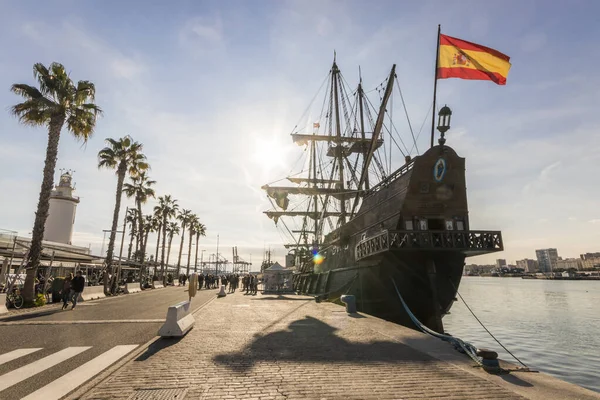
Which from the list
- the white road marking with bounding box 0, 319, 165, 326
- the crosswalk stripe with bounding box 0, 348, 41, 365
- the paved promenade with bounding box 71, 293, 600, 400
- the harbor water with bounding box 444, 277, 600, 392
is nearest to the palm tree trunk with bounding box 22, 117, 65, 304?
the white road marking with bounding box 0, 319, 165, 326

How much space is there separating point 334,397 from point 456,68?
14.7 meters

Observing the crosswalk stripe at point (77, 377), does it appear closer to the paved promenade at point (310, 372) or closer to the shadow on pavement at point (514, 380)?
the paved promenade at point (310, 372)

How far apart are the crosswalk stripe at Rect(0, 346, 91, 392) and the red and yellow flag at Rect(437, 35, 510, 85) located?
16876 mm

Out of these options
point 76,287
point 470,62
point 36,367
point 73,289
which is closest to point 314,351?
point 36,367

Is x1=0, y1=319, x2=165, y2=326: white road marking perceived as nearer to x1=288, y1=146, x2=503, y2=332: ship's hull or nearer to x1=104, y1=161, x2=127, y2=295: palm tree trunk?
x1=288, y1=146, x2=503, y2=332: ship's hull

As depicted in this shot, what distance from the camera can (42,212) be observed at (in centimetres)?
1862

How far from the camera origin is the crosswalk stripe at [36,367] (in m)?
5.57

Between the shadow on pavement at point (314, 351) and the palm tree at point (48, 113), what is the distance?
1700cm

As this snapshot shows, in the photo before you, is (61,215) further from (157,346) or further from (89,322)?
(157,346)

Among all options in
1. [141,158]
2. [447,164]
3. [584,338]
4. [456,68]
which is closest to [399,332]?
[447,164]

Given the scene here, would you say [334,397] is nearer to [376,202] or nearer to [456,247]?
[456,247]

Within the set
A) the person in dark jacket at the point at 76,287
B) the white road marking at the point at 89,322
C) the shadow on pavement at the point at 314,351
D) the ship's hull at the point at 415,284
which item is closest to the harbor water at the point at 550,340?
the ship's hull at the point at 415,284

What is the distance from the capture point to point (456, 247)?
48.4ft

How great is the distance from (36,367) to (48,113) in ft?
63.1
